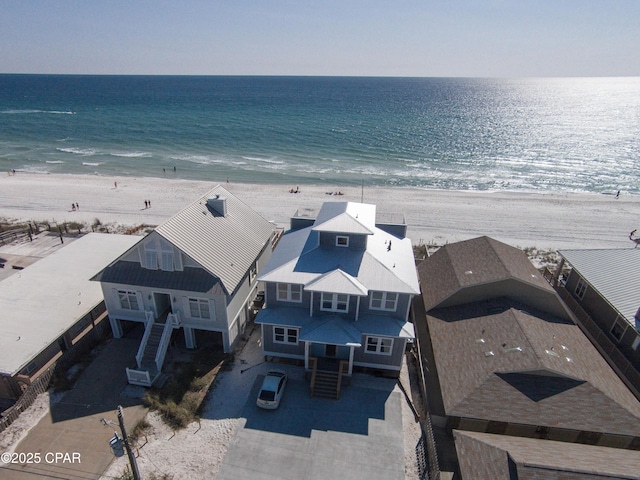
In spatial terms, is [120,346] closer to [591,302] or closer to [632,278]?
[591,302]

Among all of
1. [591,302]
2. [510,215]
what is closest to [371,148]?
[510,215]

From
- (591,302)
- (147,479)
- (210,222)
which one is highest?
(210,222)

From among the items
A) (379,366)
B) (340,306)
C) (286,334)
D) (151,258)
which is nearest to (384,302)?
(340,306)

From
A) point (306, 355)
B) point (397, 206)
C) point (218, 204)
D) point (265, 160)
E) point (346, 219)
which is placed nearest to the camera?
point (306, 355)

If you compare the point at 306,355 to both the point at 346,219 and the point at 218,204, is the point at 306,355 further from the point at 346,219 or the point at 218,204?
the point at 218,204

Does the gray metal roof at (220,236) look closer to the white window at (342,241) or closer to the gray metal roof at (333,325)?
the gray metal roof at (333,325)

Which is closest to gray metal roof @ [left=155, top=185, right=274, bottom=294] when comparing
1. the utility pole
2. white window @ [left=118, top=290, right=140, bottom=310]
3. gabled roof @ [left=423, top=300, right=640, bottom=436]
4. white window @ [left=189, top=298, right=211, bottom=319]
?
white window @ [left=189, top=298, right=211, bottom=319]
